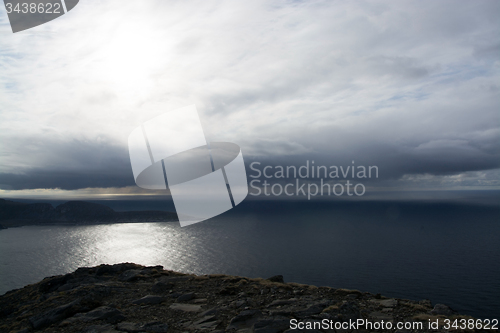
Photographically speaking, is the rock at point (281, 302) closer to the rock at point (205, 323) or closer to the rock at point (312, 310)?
the rock at point (312, 310)

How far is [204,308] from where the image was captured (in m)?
17.2

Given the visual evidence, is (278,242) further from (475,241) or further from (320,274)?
(475,241)

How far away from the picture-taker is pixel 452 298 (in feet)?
252

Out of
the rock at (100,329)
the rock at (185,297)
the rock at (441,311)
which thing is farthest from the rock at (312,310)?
the rock at (100,329)

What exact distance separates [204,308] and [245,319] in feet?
12.3

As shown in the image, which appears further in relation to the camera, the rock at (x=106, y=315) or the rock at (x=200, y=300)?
the rock at (x=200, y=300)

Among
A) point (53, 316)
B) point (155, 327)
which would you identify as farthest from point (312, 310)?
point (53, 316)

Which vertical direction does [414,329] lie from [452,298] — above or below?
above

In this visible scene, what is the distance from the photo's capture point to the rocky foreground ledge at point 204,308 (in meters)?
14.2

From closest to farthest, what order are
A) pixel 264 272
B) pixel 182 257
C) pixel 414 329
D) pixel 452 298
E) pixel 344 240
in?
pixel 414 329 < pixel 452 298 < pixel 264 272 < pixel 182 257 < pixel 344 240

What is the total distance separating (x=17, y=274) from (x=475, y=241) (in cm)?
23467

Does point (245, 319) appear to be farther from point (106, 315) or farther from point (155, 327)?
point (106, 315)

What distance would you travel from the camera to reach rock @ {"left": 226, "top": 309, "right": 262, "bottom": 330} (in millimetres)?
14023

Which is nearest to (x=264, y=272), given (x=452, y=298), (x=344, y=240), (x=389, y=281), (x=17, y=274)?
(x=389, y=281)
